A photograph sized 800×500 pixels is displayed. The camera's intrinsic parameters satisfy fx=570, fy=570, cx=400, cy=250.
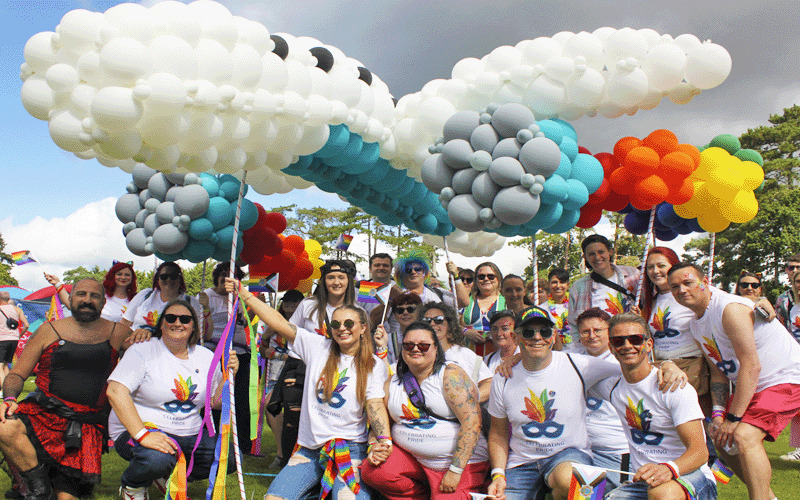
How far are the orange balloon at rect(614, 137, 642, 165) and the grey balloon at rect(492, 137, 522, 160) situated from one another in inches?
48.8

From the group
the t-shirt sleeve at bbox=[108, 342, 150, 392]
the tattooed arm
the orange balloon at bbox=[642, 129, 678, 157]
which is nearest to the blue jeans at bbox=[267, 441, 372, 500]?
the tattooed arm

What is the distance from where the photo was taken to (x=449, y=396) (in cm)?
326

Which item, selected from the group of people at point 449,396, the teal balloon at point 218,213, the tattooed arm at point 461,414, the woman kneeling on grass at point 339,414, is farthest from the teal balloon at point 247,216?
the tattooed arm at point 461,414

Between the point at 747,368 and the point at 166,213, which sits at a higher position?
the point at 166,213

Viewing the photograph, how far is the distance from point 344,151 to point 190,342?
1725 millimetres

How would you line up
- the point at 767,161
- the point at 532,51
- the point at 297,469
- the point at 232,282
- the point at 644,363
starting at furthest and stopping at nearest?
1. the point at 767,161
2. the point at 532,51
3. the point at 232,282
4. the point at 297,469
5. the point at 644,363

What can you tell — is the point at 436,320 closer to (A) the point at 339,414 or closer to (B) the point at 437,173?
(A) the point at 339,414

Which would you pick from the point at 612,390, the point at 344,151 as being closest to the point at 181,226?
the point at 344,151

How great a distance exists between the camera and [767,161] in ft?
69.7

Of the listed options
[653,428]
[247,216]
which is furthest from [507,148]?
[247,216]

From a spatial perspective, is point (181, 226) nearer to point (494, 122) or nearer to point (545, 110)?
point (494, 122)

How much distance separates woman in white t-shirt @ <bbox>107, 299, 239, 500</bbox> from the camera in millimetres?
3453

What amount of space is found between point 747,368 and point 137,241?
169 inches

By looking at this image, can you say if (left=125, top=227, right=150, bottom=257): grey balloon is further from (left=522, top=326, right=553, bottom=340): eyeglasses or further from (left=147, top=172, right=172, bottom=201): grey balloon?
(left=522, top=326, right=553, bottom=340): eyeglasses
